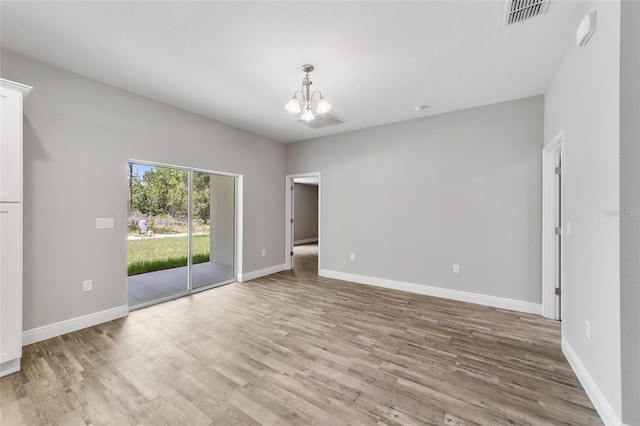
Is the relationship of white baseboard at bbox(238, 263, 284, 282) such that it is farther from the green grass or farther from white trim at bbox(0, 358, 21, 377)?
white trim at bbox(0, 358, 21, 377)

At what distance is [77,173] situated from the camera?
284 centimetres

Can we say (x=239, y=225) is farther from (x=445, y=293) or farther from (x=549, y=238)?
(x=549, y=238)

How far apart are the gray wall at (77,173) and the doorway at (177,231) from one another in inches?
9.9

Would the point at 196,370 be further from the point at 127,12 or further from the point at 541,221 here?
the point at 541,221

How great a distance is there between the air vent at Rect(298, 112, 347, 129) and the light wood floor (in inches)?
117

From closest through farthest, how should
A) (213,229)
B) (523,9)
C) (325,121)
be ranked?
(523,9), (325,121), (213,229)

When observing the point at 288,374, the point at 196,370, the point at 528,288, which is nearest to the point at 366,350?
the point at 288,374

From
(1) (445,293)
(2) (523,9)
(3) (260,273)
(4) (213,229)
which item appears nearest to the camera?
(2) (523,9)

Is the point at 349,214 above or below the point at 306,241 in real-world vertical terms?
above

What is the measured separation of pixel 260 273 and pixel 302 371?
3.22 metres

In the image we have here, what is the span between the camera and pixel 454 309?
343cm

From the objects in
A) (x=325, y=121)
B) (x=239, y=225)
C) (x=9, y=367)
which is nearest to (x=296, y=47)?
(x=325, y=121)

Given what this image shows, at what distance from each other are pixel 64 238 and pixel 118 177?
2.89 ft

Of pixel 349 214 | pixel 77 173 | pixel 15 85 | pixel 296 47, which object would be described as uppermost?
pixel 296 47
